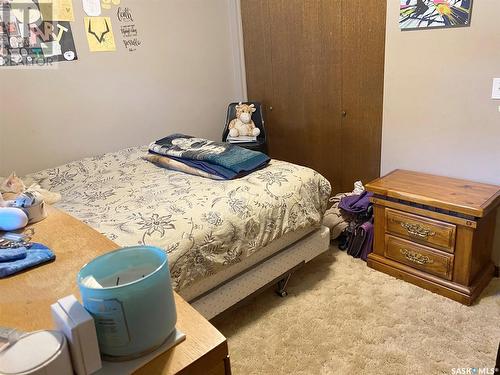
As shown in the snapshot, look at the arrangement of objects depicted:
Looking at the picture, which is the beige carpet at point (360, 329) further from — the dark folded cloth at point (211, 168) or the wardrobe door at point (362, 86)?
the wardrobe door at point (362, 86)

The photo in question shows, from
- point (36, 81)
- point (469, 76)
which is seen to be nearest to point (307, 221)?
point (469, 76)

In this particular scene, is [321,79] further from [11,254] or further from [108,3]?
[11,254]

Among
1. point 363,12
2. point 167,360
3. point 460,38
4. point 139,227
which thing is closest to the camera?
point 167,360

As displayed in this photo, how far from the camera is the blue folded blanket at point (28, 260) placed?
1.03 metres

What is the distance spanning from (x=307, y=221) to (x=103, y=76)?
1.83 metres

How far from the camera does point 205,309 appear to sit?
1825 mm

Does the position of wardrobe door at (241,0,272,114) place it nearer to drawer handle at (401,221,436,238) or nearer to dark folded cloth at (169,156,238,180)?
dark folded cloth at (169,156,238,180)

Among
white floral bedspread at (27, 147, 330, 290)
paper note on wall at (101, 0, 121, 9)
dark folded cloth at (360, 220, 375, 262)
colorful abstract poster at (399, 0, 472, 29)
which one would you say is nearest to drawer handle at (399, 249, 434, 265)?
dark folded cloth at (360, 220, 375, 262)

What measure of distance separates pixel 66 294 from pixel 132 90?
7.77 ft

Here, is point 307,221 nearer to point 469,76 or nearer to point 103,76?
point 469,76

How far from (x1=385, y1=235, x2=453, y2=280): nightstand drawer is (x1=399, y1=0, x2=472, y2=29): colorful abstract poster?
4.07 ft

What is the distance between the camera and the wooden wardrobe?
8.60 feet

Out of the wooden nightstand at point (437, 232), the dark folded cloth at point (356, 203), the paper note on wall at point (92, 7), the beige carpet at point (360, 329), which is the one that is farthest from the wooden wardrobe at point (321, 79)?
the paper note on wall at point (92, 7)

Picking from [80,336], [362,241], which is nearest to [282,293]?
[362,241]
